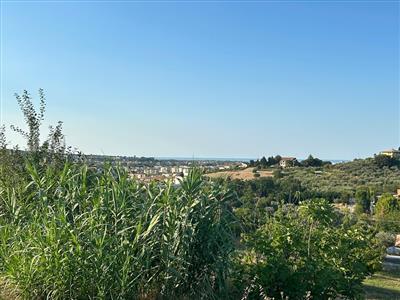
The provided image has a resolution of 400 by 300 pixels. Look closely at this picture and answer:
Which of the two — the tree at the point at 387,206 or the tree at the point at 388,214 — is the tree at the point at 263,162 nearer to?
the tree at the point at 388,214

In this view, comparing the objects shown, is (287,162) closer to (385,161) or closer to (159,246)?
(385,161)

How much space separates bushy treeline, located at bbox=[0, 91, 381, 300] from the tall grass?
0.01m

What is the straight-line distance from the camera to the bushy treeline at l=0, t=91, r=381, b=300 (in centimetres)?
411

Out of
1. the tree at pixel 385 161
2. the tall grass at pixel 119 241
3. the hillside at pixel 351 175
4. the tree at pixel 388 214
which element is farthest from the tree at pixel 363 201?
the tall grass at pixel 119 241

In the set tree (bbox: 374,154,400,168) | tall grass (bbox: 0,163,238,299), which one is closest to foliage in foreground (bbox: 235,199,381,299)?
tall grass (bbox: 0,163,238,299)

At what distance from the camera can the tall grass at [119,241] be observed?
4082 mm

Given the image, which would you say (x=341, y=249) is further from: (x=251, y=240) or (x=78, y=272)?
(x=78, y=272)

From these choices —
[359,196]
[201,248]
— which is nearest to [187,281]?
[201,248]

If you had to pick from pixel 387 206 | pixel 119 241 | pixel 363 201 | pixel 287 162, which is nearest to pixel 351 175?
pixel 287 162

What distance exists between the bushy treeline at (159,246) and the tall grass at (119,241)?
0.01 m

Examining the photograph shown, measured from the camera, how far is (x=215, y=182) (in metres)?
4.92

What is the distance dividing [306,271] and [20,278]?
275 cm

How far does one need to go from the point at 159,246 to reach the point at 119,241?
15.3 inches

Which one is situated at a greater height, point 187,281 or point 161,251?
point 161,251
